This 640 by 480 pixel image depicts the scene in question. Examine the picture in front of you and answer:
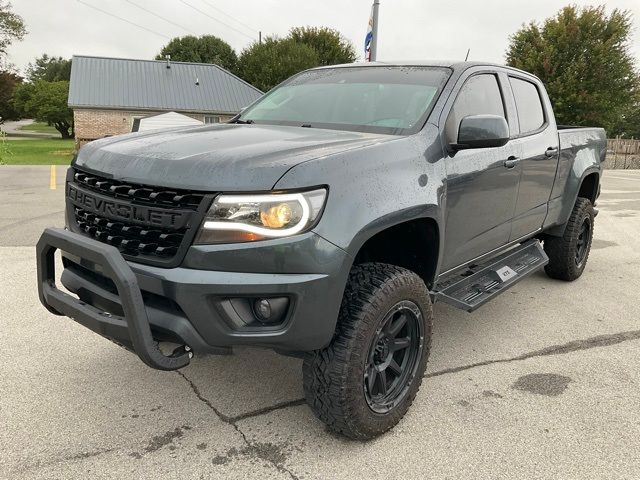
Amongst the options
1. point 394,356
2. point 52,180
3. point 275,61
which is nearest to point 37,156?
point 52,180

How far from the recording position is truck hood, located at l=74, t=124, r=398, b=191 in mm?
2188

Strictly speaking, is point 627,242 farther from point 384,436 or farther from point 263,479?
point 263,479

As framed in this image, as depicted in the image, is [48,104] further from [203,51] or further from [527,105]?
[527,105]

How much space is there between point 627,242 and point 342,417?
6632 mm

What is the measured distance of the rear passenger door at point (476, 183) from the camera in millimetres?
3061

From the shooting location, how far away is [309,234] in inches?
85.4

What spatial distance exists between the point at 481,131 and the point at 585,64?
27.8m

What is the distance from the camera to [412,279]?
8.68 feet

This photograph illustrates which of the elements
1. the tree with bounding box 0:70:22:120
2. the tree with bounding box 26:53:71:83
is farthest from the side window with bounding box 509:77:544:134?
the tree with bounding box 26:53:71:83

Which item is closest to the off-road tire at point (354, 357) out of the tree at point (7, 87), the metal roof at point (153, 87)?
the metal roof at point (153, 87)

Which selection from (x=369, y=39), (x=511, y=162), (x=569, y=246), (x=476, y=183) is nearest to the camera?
(x=476, y=183)

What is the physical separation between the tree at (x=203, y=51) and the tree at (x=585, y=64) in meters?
34.8

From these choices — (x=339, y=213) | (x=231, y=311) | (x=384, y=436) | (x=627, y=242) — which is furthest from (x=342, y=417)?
(x=627, y=242)

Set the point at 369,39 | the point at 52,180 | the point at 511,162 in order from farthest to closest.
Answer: the point at 369,39, the point at 52,180, the point at 511,162
